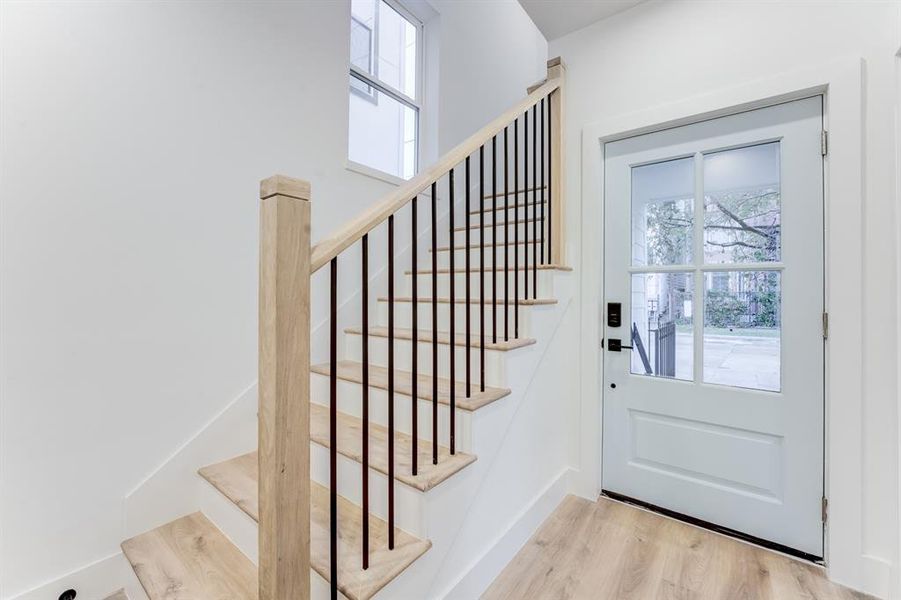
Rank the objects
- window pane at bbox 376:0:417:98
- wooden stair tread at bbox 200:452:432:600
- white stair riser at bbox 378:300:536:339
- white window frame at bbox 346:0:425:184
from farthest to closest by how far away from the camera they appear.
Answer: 1. window pane at bbox 376:0:417:98
2. white window frame at bbox 346:0:425:184
3. white stair riser at bbox 378:300:536:339
4. wooden stair tread at bbox 200:452:432:600

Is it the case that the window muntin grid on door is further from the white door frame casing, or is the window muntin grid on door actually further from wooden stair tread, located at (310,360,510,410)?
wooden stair tread, located at (310,360,510,410)

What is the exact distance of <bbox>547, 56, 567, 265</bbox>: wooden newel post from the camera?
223cm

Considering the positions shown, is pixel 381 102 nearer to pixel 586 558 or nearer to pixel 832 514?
pixel 586 558

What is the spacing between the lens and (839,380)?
158cm

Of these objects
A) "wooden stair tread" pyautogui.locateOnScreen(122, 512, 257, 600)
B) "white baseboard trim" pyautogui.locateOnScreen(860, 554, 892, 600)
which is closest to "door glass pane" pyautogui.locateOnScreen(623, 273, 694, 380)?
"white baseboard trim" pyautogui.locateOnScreen(860, 554, 892, 600)

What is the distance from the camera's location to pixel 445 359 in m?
1.82

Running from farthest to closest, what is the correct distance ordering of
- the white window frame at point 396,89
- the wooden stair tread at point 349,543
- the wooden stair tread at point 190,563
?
the white window frame at point 396,89, the wooden stair tread at point 190,563, the wooden stair tread at point 349,543

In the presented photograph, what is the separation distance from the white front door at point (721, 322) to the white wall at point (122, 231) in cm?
177

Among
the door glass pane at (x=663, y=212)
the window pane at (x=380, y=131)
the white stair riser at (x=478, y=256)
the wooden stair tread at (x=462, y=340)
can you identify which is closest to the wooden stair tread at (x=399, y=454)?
the wooden stair tread at (x=462, y=340)

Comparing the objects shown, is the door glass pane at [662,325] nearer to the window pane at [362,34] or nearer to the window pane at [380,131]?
the window pane at [380,131]

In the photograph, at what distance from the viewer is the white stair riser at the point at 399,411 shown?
150 centimetres

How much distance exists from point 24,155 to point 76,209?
200mm

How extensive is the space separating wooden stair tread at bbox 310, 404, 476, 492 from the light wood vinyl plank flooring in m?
0.58

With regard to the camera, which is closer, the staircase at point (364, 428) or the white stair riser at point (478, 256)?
the staircase at point (364, 428)
